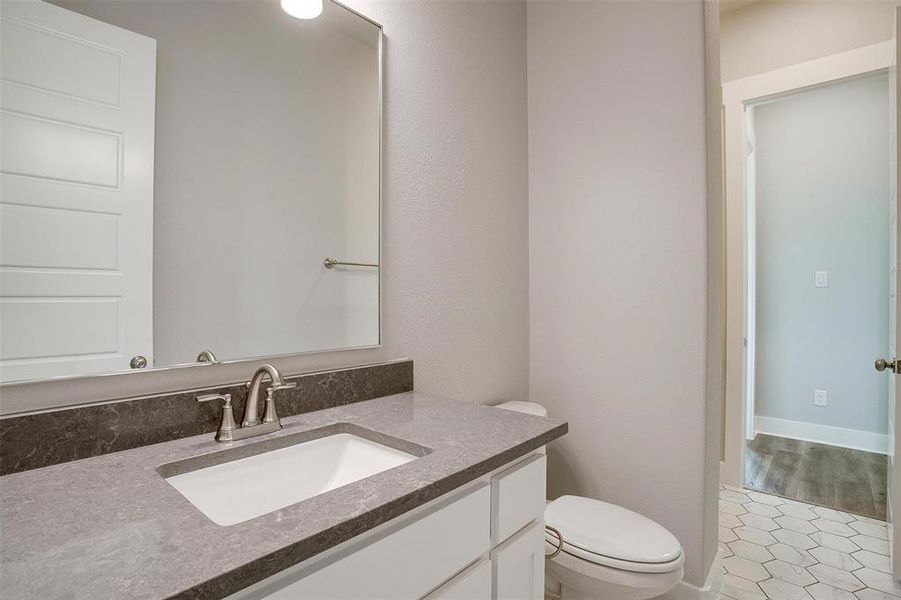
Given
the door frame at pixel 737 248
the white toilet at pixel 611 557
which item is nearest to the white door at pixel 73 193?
the white toilet at pixel 611 557

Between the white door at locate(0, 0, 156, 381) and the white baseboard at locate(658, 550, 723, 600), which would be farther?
the white baseboard at locate(658, 550, 723, 600)

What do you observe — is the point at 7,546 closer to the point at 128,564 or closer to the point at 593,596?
the point at 128,564

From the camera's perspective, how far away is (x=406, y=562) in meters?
0.75

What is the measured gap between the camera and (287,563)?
0.57 metres

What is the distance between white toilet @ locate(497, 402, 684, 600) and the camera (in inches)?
50.4

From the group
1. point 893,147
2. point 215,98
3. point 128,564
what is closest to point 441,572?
point 128,564

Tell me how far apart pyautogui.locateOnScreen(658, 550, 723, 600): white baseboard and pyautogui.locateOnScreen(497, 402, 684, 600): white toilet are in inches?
16.2

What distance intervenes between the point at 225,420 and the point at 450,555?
0.55 metres

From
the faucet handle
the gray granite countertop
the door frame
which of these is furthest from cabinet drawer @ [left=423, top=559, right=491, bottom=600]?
the door frame

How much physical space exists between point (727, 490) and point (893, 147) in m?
1.94

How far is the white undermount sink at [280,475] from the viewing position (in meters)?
0.86

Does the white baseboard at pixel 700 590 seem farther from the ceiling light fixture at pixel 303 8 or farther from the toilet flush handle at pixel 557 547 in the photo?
the ceiling light fixture at pixel 303 8

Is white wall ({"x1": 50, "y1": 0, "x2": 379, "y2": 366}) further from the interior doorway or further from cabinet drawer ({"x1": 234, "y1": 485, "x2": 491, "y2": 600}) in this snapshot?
the interior doorway

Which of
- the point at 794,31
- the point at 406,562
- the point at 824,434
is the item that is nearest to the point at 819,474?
the point at 824,434
